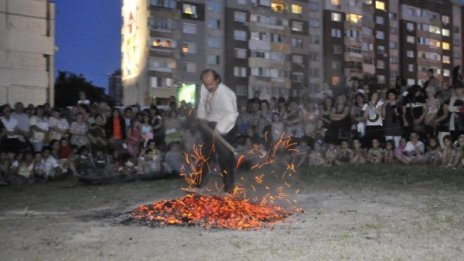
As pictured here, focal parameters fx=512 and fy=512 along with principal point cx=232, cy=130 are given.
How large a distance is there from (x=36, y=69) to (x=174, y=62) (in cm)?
3245

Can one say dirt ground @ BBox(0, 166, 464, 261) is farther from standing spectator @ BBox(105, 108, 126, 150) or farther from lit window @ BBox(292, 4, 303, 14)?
lit window @ BBox(292, 4, 303, 14)

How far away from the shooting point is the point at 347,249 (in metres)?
4.79

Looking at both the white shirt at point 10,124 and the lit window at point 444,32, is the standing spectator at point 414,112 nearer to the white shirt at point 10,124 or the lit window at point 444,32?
the white shirt at point 10,124

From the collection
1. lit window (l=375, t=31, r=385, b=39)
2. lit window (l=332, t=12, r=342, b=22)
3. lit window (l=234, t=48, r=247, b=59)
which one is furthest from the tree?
lit window (l=375, t=31, r=385, b=39)

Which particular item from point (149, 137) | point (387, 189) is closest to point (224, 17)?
point (149, 137)

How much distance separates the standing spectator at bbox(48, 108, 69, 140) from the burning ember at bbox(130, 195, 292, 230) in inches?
278

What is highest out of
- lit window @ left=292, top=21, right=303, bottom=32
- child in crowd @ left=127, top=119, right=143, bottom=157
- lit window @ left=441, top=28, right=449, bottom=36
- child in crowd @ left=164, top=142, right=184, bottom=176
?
lit window @ left=441, top=28, right=449, bottom=36

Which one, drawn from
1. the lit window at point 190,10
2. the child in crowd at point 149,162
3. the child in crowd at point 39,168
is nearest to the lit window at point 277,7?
the lit window at point 190,10

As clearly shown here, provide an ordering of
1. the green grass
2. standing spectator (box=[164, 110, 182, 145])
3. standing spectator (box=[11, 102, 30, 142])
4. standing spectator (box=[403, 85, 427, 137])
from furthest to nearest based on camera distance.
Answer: standing spectator (box=[164, 110, 182, 145]) < standing spectator (box=[403, 85, 427, 137]) < standing spectator (box=[11, 102, 30, 142]) < the green grass

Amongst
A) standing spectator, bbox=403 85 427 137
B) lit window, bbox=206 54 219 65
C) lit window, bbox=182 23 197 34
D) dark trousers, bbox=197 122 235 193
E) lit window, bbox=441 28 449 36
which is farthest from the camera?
lit window, bbox=441 28 449 36

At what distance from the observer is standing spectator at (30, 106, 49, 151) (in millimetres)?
12609

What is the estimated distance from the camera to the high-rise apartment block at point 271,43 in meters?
50.2

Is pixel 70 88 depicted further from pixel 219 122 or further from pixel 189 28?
pixel 219 122

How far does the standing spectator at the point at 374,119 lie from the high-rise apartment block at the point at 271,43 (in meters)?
30.3
